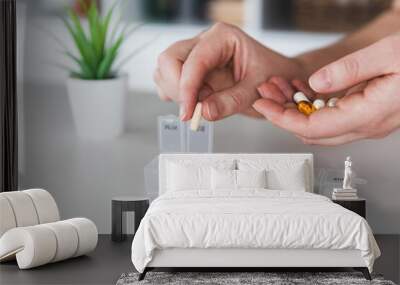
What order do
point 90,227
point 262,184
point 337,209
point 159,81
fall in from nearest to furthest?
point 337,209 < point 90,227 < point 262,184 < point 159,81

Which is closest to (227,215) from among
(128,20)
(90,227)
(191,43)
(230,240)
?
(230,240)

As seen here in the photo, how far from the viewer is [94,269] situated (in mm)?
5863

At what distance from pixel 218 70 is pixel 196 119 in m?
0.62

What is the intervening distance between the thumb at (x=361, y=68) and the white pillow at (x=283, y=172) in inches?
54.0

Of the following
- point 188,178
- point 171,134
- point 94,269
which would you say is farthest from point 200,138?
point 94,269

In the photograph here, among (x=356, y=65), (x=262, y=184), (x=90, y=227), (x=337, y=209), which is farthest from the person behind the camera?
(x=262, y=184)

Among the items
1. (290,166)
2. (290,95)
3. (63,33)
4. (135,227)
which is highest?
(63,33)

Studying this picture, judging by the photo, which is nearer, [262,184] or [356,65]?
[356,65]

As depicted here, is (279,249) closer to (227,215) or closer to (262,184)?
(227,215)

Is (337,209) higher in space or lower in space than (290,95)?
lower

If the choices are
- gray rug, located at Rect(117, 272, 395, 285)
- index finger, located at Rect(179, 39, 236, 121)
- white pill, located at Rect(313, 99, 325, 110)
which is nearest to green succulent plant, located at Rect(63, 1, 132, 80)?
index finger, located at Rect(179, 39, 236, 121)

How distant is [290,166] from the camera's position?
6793 millimetres

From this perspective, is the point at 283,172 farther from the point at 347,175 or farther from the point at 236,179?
the point at 347,175

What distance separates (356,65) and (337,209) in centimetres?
99
